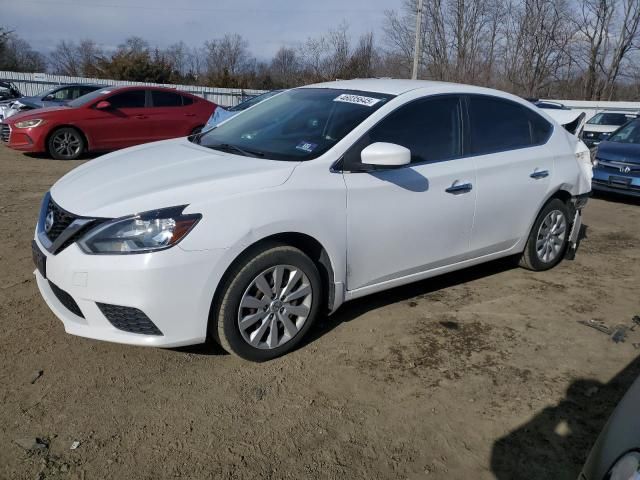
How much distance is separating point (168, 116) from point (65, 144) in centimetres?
213

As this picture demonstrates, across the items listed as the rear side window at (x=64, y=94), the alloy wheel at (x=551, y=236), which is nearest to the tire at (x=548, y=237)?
the alloy wheel at (x=551, y=236)

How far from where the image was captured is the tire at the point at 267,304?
3049 mm

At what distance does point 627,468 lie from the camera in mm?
1602

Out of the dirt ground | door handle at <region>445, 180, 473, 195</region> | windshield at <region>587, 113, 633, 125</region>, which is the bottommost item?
the dirt ground

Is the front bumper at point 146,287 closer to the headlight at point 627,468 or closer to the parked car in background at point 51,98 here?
the headlight at point 627,468

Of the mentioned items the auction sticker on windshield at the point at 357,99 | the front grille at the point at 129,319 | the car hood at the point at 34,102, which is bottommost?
the front grille at the point at 129,319

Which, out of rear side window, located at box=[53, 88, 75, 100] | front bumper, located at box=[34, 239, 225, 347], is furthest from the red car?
front bumper, located at box=[34, 239, 225, 347]

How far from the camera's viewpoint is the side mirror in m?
3.33

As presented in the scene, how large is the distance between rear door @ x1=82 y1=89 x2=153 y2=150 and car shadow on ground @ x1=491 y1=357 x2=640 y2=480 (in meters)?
9.98

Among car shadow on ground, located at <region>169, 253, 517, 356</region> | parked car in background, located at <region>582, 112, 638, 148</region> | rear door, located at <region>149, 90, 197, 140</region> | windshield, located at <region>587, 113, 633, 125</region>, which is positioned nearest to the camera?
car shadow on ground, located at <region>169, 253, 517, 356</region>

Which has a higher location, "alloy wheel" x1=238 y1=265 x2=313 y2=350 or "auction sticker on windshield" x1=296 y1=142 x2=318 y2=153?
"auction sticker on windshield" x1=296 y1=142 x2=318 y2=153

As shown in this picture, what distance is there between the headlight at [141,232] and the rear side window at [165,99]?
30.9ft

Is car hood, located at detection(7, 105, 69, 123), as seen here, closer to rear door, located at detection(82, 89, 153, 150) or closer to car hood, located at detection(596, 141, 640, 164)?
rear door, located at detection(82, 89, 153, 150)

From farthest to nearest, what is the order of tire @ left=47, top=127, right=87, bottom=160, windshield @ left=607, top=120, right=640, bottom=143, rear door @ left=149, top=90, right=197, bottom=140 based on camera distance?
rear door @ left=149, top=90, right=197, bottom=140, tire @ left=47, top=127, right=87, bottom=160, windshield @ left=607, top=120, right=640, bottom=143
